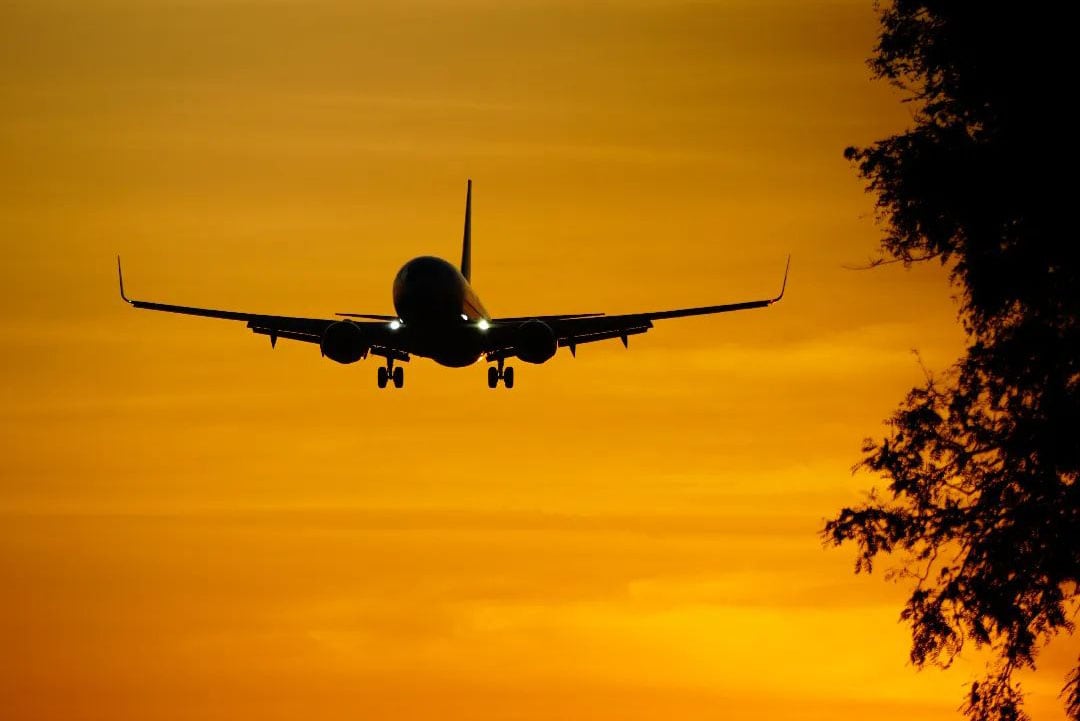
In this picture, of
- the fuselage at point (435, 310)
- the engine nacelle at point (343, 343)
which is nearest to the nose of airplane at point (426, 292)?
the fuselage at point (435, 310)

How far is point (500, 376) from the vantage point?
7712cm

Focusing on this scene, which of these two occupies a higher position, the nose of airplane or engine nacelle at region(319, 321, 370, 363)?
the nose of airplane

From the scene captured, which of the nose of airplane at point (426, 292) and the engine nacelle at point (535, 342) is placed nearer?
the nose of airplane at point (426, 292)

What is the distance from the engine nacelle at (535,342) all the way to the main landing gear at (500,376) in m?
8.83

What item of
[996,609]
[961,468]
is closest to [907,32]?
[961,468]

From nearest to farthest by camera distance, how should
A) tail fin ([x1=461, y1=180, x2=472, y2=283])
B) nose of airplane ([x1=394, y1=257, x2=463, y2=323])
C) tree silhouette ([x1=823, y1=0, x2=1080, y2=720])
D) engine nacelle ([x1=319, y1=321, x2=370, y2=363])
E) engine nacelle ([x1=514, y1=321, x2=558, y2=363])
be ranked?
tree silhouette ([x1=823, y1=0, x2=1080, y2=720]), nose of airplane ([x1=394, y1=257, x2=463, y2=323]), engine nacelle ([x1=319, y1=321, x2=370, y2=363]), engine nacelle ([x1=514, y1=321, x2=558, y2=363]), tail fin ([x1=461, y1=180, x2=472, y2=283])

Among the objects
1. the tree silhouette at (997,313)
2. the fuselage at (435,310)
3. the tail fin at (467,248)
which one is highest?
the tail fin at (467,248)

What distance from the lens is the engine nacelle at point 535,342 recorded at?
6725 centimetres

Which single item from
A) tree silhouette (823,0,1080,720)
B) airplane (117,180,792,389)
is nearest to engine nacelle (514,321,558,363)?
airplane (117,180,792,389)

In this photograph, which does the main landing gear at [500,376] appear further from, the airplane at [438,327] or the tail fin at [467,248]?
the tail fin at [467,248]

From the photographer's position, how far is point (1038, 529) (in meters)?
33.9

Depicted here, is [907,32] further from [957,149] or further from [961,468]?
[961,468]

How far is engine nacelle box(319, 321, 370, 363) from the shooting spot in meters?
65.9

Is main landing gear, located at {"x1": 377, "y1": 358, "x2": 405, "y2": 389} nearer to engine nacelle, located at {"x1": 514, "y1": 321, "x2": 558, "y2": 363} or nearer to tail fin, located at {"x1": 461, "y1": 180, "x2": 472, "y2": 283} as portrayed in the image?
engine nacelle, located at {"x1": 514, "y1": 321, "x2": 558, "y2": 363}
